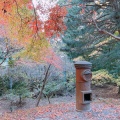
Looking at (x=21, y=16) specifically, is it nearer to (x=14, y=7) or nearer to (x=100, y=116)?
(x=14, y=7)

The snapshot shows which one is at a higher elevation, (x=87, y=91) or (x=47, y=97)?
(x=87, y=91)

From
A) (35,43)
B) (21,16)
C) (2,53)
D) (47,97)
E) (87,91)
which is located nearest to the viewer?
(21,16)

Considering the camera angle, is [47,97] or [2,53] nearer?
[2,53]

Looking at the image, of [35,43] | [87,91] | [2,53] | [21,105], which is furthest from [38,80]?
[35,43]

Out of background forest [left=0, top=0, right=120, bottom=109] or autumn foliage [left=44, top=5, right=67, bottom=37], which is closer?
autumn foliage [left=44, top=5, right=67, bottom=37]

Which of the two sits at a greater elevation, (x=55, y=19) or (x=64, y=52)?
(x=55, y=19)

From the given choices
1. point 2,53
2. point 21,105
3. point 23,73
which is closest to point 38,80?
point 23,73

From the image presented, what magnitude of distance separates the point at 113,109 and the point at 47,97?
4825 mm

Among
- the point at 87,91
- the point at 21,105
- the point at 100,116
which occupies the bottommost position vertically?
the point at 21,105

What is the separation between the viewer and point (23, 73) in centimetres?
1047

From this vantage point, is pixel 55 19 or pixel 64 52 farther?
pixel 64 52

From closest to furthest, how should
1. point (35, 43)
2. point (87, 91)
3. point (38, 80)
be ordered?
A: 1. point (35, 43)
2. point (87, 91)
3. point (38, 80)

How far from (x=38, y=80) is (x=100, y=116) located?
6066 mm

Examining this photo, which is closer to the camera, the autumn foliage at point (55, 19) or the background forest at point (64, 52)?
the autumn foliage at point (55, 19)
